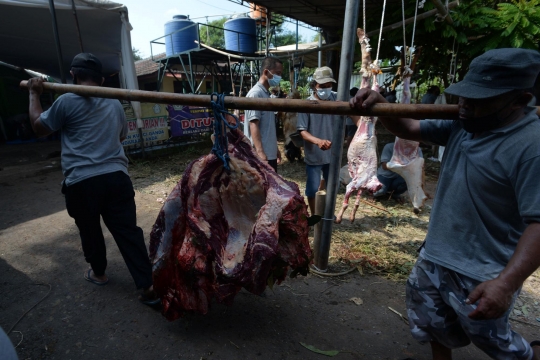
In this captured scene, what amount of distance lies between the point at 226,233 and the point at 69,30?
9649 millimetres

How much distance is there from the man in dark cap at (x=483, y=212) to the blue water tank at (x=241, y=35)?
1036 cm

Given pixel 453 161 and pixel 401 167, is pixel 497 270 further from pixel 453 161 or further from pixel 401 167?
pixel 401 167

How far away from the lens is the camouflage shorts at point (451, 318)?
1574mm

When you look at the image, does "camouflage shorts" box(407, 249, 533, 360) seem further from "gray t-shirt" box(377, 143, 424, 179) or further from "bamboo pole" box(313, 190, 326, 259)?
"gray t-shirt" box(377, 143, 424, 179)

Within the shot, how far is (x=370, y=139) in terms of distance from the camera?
3.85 metres

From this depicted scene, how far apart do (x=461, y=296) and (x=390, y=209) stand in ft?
12.6

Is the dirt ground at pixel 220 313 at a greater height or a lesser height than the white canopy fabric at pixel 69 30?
lesser

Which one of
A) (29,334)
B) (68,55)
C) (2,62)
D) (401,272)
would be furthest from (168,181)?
(2,62)

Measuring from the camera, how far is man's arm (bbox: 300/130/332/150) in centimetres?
347

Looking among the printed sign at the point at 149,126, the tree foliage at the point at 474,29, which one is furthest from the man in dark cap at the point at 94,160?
the printed sign at the point at 149,126

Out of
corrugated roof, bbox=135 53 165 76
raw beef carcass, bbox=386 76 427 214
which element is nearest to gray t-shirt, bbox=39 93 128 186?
raw beef carcass, bbox=386 76 427 214

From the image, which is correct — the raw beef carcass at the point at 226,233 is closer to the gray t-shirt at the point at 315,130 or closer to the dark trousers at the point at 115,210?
the dark trousers at the point at 115,210

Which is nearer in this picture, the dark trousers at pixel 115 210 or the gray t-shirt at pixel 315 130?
the dark trousers at pixel 115 210

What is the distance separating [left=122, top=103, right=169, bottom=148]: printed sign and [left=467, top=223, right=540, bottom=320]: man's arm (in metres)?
8.52
